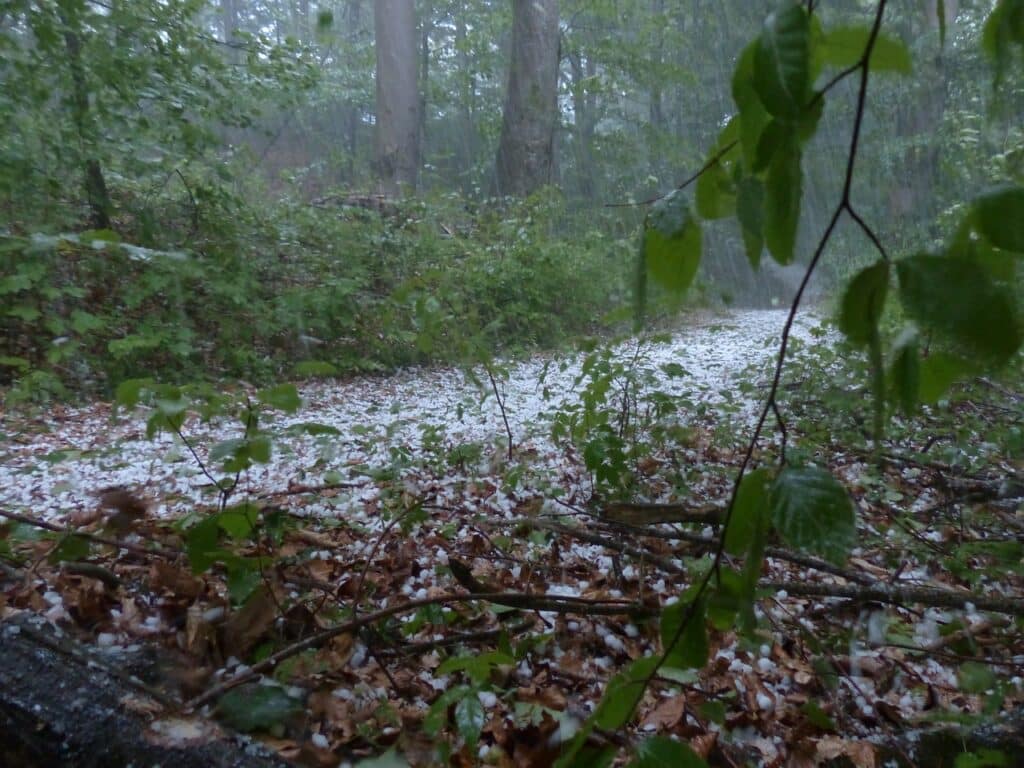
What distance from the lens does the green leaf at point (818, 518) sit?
0.43 meters

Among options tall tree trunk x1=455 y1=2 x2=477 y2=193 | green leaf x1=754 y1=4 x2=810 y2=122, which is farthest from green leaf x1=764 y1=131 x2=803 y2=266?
tall tree trunk x1=455 y1=2 x2=477 y2=193

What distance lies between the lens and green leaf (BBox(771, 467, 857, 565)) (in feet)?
1.40

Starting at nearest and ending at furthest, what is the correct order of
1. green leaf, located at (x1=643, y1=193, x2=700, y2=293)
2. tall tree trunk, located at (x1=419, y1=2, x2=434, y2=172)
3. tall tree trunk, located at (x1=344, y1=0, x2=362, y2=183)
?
green leaf, located at (x1=643, y1=193, x2=700, y2=293)
tall tree trunk, located at (x1=419, y1=2, x2=434, y2=172)
tall tree trunk, located at (x1=344, y1=0, x2=362, y2=183)

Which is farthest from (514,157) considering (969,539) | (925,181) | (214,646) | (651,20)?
(214,646)

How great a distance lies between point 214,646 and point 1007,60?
138 cm

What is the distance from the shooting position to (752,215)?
0.53 metres

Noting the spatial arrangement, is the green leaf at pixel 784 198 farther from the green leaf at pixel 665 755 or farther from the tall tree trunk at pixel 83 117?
the tall tree trunk at pixel 83 117

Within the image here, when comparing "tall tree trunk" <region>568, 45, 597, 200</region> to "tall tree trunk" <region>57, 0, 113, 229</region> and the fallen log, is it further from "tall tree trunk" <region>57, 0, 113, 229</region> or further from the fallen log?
the fallen log

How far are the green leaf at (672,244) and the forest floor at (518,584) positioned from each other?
37 cm

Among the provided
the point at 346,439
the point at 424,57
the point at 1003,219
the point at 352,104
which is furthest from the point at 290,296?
the point at 352,104

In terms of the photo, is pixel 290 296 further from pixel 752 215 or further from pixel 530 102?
pixel 752 215

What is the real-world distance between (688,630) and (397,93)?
6.92m

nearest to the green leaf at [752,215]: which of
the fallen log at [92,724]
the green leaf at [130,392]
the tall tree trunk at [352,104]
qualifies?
the fallen log at [92,724]

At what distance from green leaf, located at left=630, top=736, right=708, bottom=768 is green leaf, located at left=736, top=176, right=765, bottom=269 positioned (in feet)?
1.33
